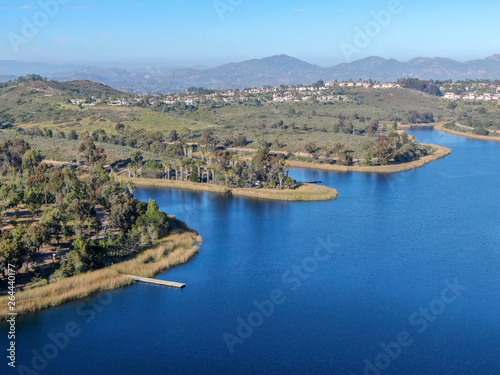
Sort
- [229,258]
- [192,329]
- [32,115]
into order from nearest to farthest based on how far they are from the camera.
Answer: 1. [192,329]
2. [229,258]
3. [32,115]

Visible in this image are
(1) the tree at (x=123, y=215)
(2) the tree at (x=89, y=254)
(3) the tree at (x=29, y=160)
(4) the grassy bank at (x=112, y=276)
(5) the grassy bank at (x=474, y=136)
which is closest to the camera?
(4) the grassy bank at (x=112, y=276)

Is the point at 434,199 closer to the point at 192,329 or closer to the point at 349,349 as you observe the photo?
the point at 349,349

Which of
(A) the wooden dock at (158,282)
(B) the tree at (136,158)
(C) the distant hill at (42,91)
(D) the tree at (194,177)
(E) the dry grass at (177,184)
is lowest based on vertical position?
(A) the wooden dock at (158,282)

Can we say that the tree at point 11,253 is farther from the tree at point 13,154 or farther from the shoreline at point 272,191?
the tree at point 13,154

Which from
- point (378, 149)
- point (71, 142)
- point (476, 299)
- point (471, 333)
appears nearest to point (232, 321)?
point (471, 333)

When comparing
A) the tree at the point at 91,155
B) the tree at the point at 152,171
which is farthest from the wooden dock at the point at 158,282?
the tree at the point at 91,155

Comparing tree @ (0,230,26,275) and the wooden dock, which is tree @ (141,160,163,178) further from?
tree @ (0,230,26,275)
